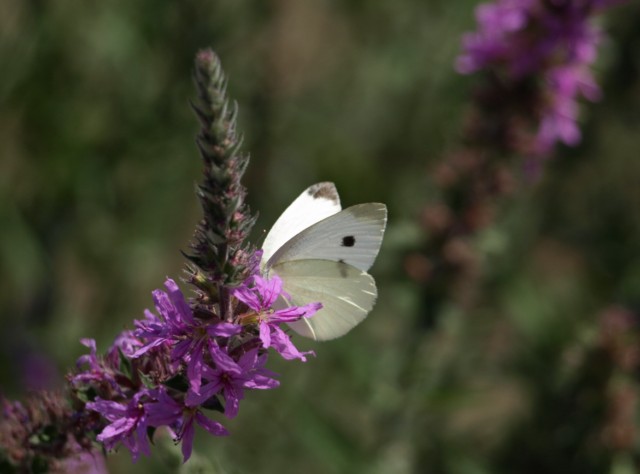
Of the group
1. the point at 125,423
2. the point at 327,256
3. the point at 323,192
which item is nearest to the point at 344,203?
Answer: the point at 323,192

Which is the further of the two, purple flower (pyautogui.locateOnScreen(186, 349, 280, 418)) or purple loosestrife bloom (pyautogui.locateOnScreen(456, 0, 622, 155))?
purple loosestrife bloom (pyautogui.locateOnScreen(456, 0, 622, 155))

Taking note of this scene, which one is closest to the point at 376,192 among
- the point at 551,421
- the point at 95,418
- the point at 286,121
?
the point at 286,121

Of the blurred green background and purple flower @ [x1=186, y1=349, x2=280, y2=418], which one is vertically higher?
the blurred green background

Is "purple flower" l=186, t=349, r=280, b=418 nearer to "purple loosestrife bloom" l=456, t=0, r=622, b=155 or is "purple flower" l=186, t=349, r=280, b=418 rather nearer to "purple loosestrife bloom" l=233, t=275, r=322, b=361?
"purple loosestrife bloom" l=233, t=275, r=322, b=361

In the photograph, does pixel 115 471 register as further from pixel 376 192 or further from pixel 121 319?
pixel 376 192

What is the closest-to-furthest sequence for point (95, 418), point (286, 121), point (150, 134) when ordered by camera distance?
point (95, 418) → point (150, 134) → point (286, 121)

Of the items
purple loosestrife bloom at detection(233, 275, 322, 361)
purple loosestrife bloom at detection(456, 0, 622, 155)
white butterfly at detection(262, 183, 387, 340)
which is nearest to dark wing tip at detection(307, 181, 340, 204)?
white butterfly at detection(262, 183, 387, 340)
